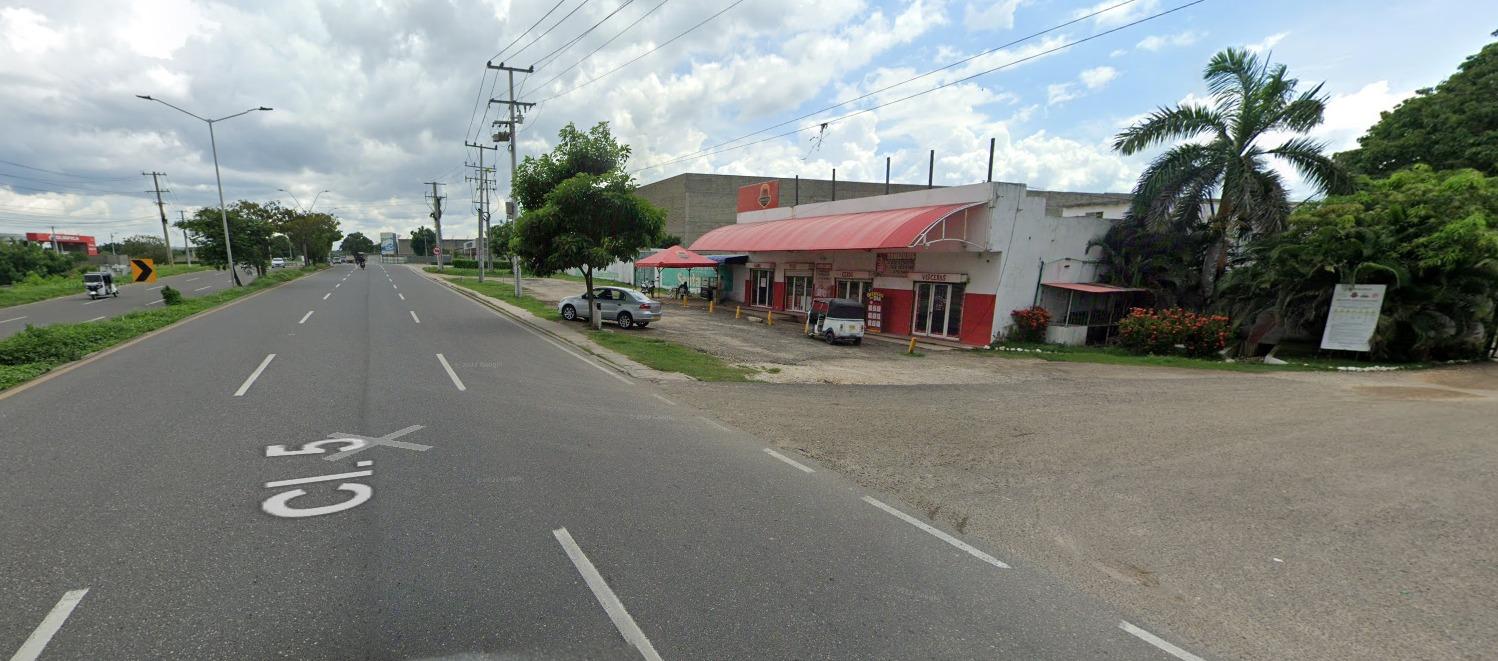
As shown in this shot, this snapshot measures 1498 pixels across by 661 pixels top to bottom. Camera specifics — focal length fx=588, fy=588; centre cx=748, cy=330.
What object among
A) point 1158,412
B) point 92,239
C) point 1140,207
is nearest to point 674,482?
point 1158,412

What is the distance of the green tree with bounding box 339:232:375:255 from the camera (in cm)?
14225

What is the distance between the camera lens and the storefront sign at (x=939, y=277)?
1975cm

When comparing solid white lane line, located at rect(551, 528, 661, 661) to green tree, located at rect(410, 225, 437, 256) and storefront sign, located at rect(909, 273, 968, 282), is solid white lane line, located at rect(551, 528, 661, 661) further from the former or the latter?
green tree, located at rect(410, 225, 437, 256)

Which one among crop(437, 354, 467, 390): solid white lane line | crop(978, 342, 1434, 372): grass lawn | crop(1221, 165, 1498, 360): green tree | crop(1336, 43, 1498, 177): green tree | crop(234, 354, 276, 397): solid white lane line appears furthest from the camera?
crop(1336, 43, 1498, 177): green tree

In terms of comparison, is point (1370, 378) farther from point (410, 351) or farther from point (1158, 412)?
point (410, 351)

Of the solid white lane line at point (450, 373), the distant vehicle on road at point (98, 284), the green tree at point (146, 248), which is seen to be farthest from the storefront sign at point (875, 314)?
the green tree at point (146, 248)

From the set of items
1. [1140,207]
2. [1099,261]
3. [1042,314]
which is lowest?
[1042,314]

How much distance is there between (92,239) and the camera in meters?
91.2

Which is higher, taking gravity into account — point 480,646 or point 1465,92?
point 1465,92

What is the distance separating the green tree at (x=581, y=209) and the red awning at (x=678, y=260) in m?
9.93

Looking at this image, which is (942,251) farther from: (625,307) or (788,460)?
(788,460)

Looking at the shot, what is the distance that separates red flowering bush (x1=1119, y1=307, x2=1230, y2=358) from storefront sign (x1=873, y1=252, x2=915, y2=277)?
7111 millimetres

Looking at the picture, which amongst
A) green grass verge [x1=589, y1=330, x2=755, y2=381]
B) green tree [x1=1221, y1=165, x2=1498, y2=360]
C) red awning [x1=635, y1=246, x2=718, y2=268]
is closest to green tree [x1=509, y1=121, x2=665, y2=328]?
green grass verge [x1=589, y1=330, x2=755, y2=381]

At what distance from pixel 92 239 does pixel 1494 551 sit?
139 metres
